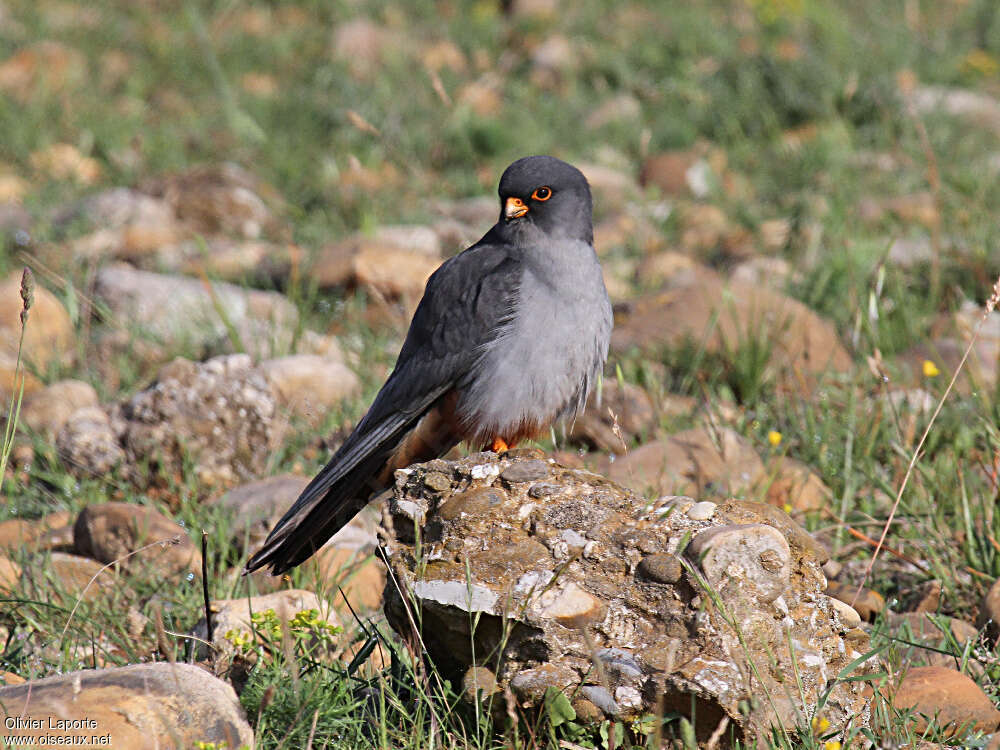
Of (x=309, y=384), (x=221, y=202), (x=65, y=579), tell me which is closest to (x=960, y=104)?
(x=221, y=202)

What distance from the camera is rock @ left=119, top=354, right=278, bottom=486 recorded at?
456 cm

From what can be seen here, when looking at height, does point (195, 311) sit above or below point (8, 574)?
above

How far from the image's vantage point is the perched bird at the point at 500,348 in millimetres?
3801

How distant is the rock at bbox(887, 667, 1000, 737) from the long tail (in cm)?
167

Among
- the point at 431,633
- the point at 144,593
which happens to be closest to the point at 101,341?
the point at 144,593

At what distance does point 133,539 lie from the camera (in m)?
3.79

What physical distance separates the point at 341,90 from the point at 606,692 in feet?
22.5

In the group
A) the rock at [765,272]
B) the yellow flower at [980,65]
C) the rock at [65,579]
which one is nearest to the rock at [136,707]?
the rock at [65,579]

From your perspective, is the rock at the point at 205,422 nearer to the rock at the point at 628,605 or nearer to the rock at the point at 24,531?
the rock at the point at 24,531

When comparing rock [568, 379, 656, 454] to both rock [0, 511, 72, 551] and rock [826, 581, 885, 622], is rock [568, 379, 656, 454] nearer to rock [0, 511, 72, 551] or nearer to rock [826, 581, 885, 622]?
rock [826, 581, 885, 622]

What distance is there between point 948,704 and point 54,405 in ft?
12.0

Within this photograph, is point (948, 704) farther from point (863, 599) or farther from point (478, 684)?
point (478, 684)

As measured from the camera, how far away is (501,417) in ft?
12.6

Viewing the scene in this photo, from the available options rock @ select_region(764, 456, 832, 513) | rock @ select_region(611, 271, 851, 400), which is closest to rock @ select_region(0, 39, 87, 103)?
rock @ select_region(611, 271, 851, 400)
